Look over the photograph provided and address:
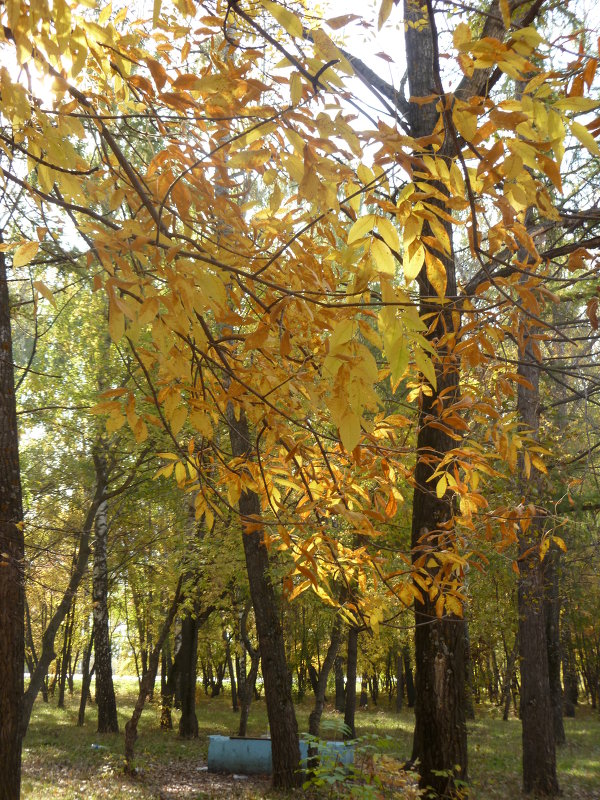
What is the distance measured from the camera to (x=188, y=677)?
15.2 meters

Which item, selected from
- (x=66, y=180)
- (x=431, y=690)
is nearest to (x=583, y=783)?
(x=431, y=690)

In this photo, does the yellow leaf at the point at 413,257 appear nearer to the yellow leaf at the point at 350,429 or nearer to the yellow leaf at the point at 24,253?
the yellow leaf at the point at 350,429

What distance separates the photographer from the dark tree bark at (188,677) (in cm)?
1499

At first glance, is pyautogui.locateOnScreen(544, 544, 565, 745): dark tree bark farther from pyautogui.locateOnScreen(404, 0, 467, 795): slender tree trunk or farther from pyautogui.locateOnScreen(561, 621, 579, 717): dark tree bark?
pyautogui.locateOnScreen(404, 0, 467, 795): slender tree trunk

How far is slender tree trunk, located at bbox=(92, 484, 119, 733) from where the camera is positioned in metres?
14.4

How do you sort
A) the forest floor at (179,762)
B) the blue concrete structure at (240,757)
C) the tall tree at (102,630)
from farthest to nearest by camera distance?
the tall tree at (102,630), the blue concrete structure at (240,757), the forest floor at (179,762)

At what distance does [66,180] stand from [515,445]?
178 centimetres

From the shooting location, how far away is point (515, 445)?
246cm

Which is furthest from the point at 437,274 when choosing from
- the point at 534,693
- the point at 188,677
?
the point at 188,677

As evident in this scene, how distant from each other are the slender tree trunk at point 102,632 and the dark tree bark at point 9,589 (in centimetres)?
950

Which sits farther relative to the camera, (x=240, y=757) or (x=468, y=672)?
(x=468, y=672)

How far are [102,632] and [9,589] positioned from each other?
11214 millimetres

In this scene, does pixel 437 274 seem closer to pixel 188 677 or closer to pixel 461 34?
pixel 461 34

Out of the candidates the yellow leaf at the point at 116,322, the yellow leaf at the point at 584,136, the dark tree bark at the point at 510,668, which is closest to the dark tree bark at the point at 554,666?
the dark tree bark at the point at 510,668
